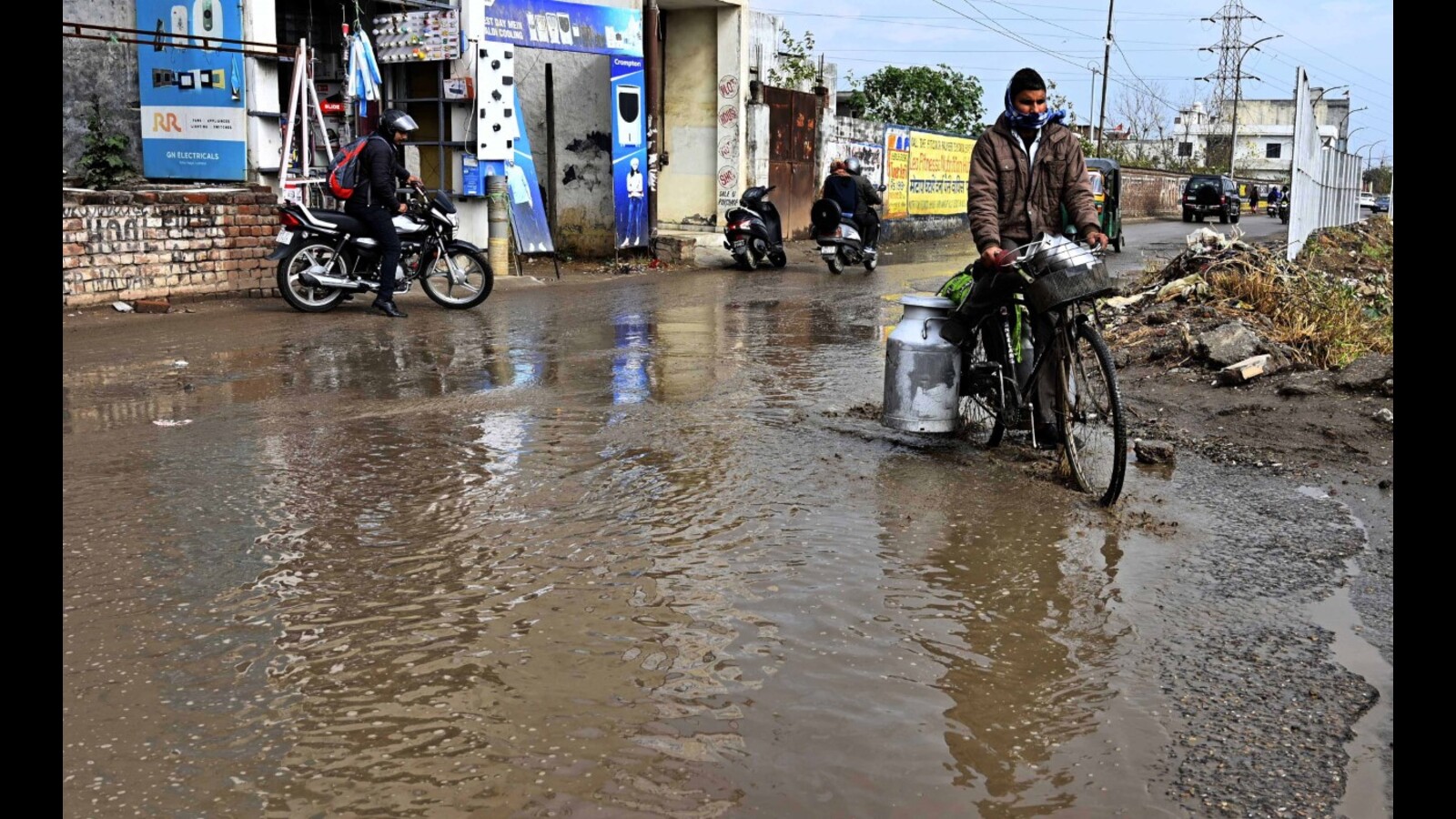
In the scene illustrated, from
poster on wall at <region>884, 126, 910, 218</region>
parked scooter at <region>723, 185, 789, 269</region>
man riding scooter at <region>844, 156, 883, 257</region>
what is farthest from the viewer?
poster on wall at <region>884, 126, 910, 218</region>

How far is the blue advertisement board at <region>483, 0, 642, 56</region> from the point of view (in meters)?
17.0

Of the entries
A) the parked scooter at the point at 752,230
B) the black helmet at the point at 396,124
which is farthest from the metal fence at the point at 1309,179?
the black helmet at the point at 396,124

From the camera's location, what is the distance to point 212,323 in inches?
421

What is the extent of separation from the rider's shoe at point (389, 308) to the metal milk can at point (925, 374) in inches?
251

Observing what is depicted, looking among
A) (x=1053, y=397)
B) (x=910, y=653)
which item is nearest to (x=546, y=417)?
(x=1053, y=397)

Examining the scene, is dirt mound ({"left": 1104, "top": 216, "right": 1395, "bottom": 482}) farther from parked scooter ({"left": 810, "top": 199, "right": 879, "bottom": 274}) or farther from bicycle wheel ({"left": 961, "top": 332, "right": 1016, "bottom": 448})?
parked scooter ({"left": 810, "top": 199, "right": 879, "bottom": 274})

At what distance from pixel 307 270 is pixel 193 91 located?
387 cm

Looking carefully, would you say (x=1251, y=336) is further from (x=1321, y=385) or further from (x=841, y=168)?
(x=841, y=168)

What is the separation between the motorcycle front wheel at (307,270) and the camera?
37.4ft

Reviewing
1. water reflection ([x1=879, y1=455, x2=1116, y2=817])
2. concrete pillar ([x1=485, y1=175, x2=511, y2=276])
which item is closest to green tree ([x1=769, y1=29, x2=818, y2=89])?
concrete pillar ([x1=485, y1=175, x2=511, y2=276])

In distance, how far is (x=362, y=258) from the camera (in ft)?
38.0

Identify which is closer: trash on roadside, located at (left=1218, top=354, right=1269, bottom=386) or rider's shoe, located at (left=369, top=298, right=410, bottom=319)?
trash on roadside, located at (left=1218, top=354, right=1269, bottom=386)

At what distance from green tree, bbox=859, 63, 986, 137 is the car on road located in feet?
37.1
